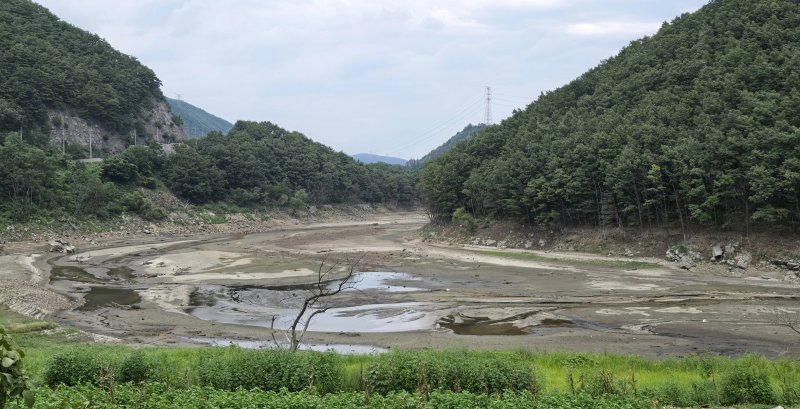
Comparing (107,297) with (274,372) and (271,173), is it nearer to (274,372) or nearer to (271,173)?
(274,372)

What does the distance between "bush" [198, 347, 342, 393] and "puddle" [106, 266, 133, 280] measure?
39.7 m

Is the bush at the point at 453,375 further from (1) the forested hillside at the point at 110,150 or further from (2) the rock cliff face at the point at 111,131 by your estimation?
(2) the rock cliff face at the point at 111,131

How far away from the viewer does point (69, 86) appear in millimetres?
129000

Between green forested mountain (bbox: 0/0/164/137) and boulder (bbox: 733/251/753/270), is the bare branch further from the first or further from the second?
green forested mountain (bbox: 0/0/164/137)

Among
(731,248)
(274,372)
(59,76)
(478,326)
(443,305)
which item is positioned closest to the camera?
(274,372)

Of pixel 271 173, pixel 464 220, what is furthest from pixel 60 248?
pixel 271 173

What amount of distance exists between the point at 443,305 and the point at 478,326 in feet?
21.4

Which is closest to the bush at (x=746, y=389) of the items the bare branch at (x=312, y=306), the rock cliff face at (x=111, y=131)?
the bare branch at (x=312, y=306)

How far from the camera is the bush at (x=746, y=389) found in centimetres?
1584

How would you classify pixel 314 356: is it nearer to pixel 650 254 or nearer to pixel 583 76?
pixel 650 254

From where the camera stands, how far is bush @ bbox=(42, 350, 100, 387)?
58.2 feet

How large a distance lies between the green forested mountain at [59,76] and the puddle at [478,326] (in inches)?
4232

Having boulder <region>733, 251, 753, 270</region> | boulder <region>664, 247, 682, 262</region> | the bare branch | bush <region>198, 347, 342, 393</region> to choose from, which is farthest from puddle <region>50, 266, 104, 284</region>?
boulder <region>733, 251, 753, 270</region>

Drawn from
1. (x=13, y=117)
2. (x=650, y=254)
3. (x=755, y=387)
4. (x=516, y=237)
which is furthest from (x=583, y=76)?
(x=13, y=117)
